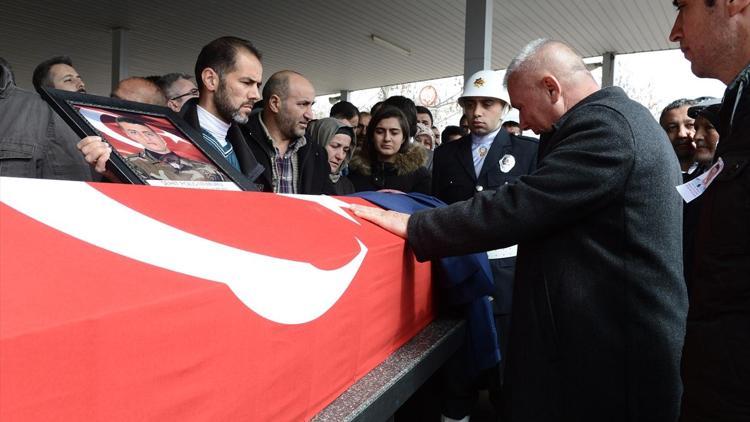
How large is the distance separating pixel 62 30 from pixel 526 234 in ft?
45.5

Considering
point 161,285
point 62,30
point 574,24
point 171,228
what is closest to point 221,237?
point 171,228

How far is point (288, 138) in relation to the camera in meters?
3.04

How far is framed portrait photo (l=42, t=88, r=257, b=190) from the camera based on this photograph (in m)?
1.32

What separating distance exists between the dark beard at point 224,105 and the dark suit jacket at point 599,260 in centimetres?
131

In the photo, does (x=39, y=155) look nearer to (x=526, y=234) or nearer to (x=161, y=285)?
(x=161, y=285)

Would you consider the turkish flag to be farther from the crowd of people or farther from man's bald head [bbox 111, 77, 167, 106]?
man's bald head [bbox 111, 77, 167, 106]

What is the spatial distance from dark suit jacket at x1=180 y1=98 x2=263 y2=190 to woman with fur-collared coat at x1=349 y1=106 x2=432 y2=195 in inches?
51.3

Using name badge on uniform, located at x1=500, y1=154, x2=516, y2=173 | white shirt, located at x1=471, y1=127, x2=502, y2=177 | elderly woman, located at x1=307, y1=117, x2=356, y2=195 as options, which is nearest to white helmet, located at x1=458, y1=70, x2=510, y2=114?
white shirt, located at x1=471, y1=127, x2=502, y2=177

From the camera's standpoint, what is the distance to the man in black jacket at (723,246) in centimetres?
107

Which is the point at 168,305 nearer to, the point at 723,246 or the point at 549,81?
the point at 723,246

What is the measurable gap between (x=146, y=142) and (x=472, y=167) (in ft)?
7.57

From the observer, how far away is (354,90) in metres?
19.3

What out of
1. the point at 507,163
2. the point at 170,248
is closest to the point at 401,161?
the point at 507,163

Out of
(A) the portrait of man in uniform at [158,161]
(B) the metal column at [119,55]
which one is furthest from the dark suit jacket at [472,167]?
(B) the metal column at [119,55]
